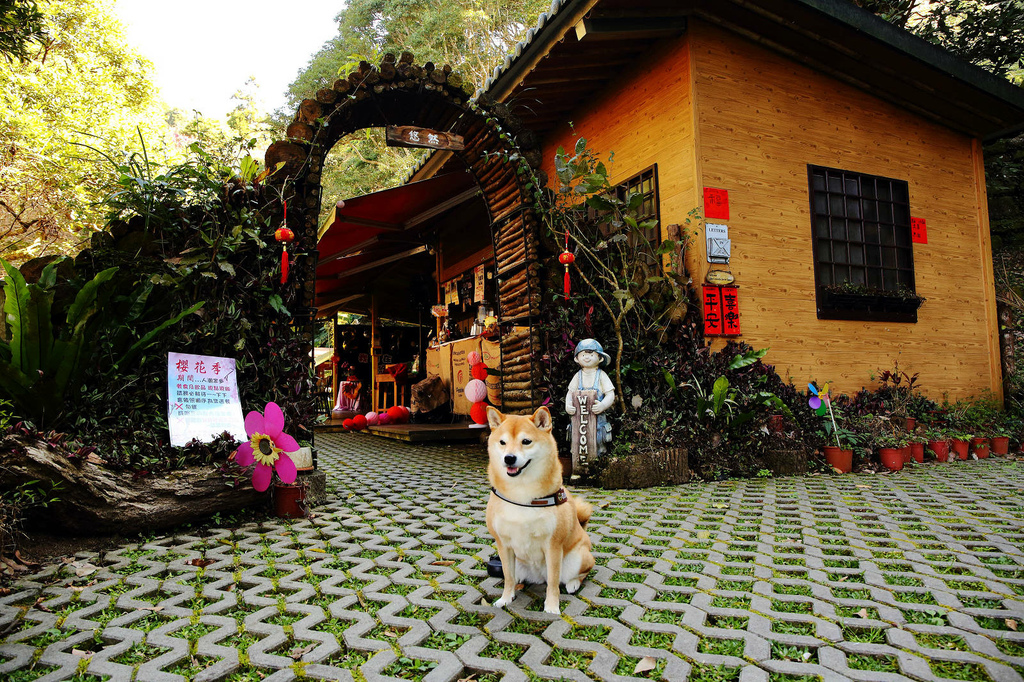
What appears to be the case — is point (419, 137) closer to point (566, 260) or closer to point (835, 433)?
point (566, 260)

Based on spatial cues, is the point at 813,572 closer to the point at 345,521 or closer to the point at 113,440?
the point at 345,521

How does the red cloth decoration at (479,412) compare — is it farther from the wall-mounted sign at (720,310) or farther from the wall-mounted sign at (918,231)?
the wall-mounted sign at (918,231)

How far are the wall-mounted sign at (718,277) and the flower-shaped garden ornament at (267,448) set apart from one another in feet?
15.2

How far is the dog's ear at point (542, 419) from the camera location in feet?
8.16

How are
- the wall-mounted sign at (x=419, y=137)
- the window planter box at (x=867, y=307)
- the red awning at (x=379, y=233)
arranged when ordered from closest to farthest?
the wall-mounted sign at (x=419, y=137) < the window planter box at (x=867, y=307) < the red awning at (x=379, y=233)

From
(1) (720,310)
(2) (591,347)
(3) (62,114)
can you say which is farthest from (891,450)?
(3) (62,114)

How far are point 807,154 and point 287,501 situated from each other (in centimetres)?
736

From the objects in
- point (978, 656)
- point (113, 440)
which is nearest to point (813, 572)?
point (978, 656)

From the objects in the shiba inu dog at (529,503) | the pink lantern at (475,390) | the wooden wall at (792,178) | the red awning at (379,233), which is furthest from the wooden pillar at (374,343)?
the shiba inu dog at (529,503)

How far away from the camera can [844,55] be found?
23.6 feet

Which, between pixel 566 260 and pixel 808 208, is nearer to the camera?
pixel 566 260

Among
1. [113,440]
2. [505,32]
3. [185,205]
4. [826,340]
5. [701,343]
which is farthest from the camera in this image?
[505,32]

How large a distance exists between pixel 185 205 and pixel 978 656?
5.29m

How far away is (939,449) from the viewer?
21.8 feet
